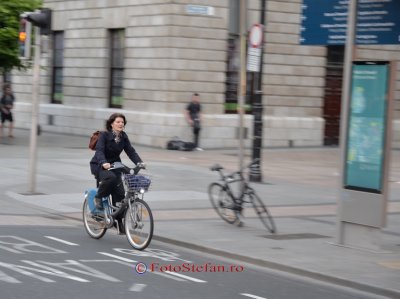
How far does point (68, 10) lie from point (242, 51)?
18.5 m

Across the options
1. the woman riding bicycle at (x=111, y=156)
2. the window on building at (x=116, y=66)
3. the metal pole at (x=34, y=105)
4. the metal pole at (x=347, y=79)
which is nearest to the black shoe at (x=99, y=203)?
the woman riding bicycle at (x=111, y=156)

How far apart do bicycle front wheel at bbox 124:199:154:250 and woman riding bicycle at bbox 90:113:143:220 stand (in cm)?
45

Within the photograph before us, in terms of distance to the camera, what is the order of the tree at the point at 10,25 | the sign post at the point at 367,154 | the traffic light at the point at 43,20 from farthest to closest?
the tree at the point at 10,25 → the traffic light at the point at 43,20 → the sign post at the point at 367,154

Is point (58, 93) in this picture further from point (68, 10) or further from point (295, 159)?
point (295, 159)

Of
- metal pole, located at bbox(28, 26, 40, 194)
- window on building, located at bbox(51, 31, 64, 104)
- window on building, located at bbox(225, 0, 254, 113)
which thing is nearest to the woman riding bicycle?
metal pole, located at bbox(28, 26, 40, 194)

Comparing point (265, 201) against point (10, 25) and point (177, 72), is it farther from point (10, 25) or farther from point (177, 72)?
point (10, 25)

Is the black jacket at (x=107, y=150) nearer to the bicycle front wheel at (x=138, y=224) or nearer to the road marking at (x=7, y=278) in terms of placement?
the bicycle front wheel at (x=138, y=224)

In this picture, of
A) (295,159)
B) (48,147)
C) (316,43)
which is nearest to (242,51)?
(316,43)

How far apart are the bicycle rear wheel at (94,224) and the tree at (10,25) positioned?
538 inches

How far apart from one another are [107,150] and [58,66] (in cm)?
2048

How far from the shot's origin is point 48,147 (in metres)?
24.2

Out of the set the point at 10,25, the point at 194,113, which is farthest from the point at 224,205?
the point at 10,25

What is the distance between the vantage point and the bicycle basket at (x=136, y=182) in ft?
33.2

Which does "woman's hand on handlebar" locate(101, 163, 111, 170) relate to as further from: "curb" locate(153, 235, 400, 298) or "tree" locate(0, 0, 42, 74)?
"tree" locate(0, 0, 42, 74)
